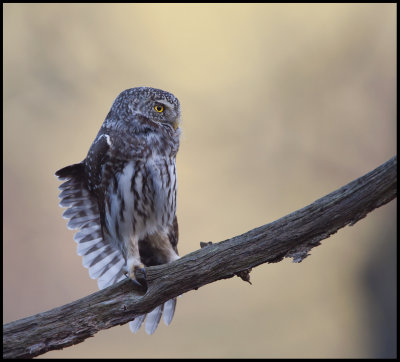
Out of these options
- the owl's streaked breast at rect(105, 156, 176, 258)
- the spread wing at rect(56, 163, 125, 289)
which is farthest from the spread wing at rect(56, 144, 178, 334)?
the owl's streaked breast at rect(105, 156, 176, 258)

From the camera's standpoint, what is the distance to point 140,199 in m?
3.14

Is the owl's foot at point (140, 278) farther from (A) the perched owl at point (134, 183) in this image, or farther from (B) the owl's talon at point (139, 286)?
(A) the perched owl at point (134, 183)

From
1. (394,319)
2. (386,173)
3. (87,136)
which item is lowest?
(394,319)

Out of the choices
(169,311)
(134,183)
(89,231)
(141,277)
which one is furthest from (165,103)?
(169,311)

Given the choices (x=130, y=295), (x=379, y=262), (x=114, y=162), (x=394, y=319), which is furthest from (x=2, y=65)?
(x=394, y=319)

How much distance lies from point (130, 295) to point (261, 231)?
743 millimetres

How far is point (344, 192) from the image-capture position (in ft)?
7.74

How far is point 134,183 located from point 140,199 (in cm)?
11

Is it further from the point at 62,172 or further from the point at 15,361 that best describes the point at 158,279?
the point at 62,172

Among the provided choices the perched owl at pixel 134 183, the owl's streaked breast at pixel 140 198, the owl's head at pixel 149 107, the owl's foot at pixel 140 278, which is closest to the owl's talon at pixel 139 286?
the owl's foot at pixel 140 278

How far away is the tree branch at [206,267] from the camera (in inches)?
92.2

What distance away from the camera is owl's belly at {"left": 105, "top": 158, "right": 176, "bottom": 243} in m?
3.11

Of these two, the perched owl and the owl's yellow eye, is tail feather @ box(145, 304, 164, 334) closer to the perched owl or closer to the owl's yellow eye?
the perched owl

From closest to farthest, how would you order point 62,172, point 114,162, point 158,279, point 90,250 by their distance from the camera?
point 158,279 → point 114,162 → point 62,172 → point 90,250
